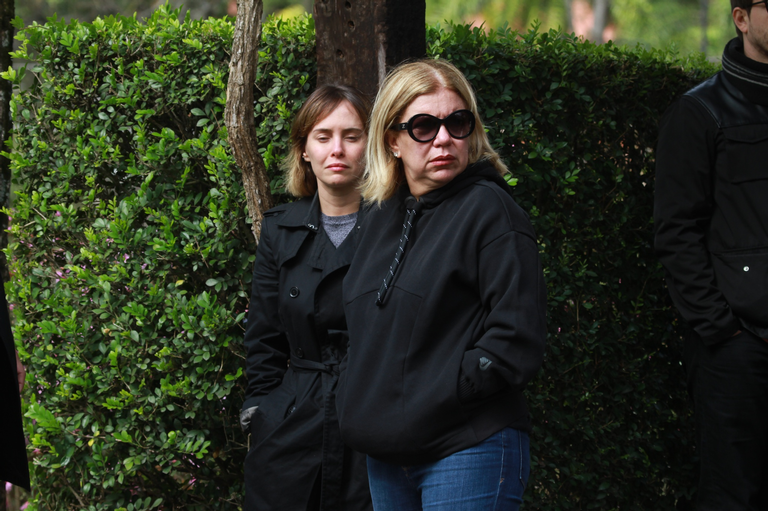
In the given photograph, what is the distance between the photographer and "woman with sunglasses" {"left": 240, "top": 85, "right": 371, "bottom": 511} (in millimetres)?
2623

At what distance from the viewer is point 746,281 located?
3.13 meters

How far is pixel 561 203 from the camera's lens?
150 inches

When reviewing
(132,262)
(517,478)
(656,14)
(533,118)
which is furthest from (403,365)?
(656,14)

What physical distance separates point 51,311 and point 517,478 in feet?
8.20

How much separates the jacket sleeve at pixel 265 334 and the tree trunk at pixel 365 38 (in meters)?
0.86

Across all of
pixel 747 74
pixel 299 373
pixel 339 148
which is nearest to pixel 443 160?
pixel 339 148

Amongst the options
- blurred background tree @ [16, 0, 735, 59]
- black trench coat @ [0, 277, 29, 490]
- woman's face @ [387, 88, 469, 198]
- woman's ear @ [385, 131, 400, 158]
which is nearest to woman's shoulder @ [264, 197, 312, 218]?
woman's ear @ [385, 131, 400, 158]

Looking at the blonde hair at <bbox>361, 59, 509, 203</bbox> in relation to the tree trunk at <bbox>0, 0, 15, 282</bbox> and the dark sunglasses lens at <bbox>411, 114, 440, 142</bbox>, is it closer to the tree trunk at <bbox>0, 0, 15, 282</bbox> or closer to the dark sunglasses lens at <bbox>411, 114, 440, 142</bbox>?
the dark sunglasses lens at <bbox>411, 114, 440, 142</bbox>

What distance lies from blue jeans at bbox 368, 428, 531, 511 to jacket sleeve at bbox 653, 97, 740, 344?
1561mm

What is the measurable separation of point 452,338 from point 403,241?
0.34 metres

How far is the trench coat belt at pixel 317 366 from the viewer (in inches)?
105

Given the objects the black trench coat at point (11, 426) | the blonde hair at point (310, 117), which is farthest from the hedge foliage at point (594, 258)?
the black trench coat at point (11, 426)

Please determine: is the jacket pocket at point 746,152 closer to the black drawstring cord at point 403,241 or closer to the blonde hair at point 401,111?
the blonde hair at point 401,111

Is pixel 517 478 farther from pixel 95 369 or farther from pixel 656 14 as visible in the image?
pixel 656 14
